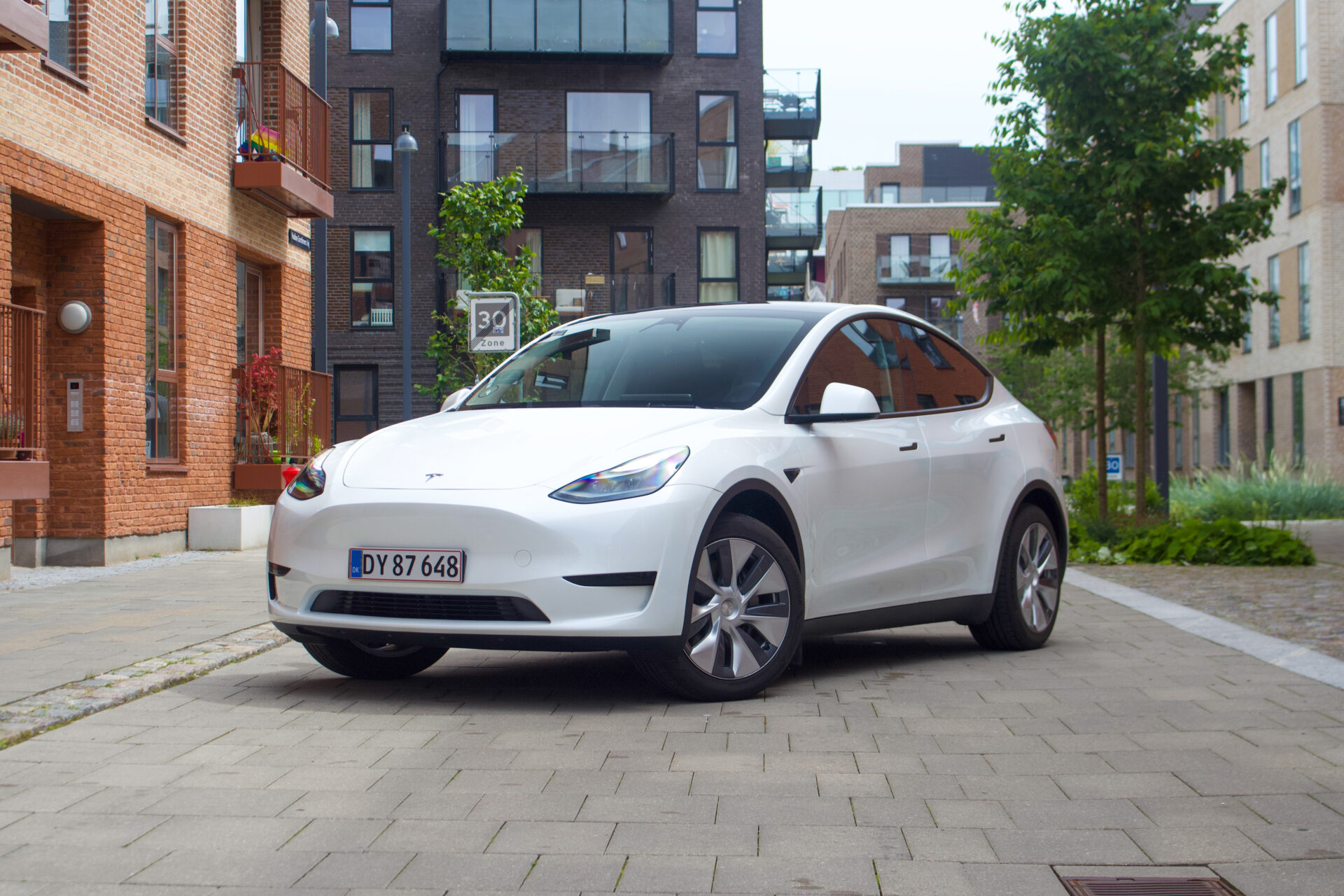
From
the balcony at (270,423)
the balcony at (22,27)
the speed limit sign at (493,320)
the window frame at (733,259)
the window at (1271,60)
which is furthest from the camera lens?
the window at (1271,60)

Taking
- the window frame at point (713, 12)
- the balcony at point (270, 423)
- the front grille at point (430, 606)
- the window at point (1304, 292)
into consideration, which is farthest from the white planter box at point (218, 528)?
the window at point (1304, 292)

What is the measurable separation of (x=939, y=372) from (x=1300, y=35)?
1419 inches

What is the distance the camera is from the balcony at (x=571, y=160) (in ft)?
117

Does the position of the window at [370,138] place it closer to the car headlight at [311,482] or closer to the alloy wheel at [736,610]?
the car headlight at [311,482]

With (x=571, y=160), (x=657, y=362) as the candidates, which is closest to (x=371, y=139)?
(x=571, y=160)

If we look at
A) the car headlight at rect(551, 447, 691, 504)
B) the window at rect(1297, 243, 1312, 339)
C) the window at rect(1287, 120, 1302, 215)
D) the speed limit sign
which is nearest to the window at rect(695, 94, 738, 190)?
the window at rect(1287, 120, 1302, 215)

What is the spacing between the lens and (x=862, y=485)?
6449mm

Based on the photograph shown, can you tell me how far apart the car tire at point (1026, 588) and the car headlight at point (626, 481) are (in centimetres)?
247

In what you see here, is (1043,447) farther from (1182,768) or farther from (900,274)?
(900,274)

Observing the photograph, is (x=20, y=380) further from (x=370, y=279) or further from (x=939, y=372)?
A: (x=370, y=279)

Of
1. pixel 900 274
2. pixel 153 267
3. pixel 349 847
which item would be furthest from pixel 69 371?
pixel 900 274

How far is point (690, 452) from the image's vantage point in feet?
18.2

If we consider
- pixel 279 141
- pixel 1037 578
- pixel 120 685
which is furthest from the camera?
pixel 279 141

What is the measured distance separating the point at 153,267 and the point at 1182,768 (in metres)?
13.0
